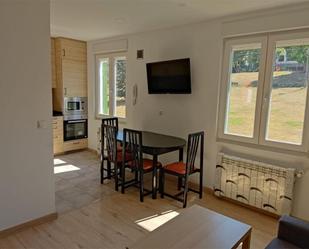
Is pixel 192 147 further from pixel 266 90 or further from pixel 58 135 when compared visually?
pixel 58 135

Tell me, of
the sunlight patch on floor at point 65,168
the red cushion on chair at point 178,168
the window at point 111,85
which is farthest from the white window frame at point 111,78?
the red cushion on chair at point 178,168

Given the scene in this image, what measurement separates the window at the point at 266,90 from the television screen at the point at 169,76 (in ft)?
1.81

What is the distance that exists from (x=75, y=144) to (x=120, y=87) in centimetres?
172

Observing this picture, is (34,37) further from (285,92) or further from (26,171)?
(285,92)

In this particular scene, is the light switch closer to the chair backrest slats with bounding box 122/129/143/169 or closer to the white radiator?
the chair backrest slats with bounding box 122/129/143/169

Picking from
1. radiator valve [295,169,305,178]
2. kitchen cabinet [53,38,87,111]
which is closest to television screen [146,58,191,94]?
radiator valve [295,169,305,178]

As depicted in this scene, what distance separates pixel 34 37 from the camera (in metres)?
2.50

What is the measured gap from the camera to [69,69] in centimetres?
528

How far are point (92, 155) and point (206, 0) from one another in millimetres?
3929

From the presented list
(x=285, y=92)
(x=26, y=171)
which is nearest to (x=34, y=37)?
(x=26, y=171)

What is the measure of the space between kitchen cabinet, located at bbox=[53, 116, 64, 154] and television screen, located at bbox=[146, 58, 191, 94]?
2177 millimetres

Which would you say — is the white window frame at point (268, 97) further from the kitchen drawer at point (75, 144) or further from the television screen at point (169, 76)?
the kitchen drawer at point (75, 144)

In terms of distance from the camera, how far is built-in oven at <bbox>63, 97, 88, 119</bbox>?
5.32 metres

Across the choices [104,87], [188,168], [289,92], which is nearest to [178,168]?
[188,168]
